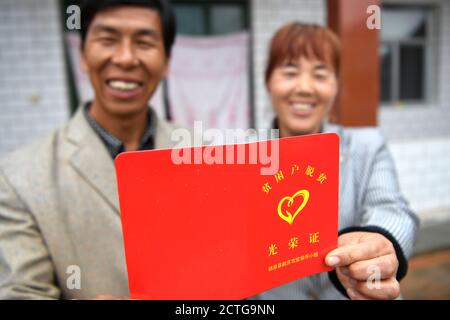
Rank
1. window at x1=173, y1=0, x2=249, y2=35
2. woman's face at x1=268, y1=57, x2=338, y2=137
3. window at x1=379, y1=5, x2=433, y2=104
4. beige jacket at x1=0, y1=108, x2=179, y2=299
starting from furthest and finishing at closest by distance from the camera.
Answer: window at x1=379, y1=5, x2=433, y2=104 < window at x1=173, y1=0, x2=249, y2=35 < woman's face at x1=268, y1=57, x2=338, y2=137 < beige jacket at x1=0, y1=108, x2=179, y2=299

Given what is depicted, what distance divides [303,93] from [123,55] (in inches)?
22.5

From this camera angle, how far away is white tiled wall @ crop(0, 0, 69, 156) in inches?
116

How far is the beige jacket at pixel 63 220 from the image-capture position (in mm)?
994

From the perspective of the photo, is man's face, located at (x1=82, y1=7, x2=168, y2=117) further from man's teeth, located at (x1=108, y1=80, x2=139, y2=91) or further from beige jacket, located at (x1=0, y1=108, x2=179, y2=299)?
beige jacket, located at (x1=0, y1=108, x2=179, y2=299)

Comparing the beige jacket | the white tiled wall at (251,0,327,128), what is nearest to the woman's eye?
the beige jacket

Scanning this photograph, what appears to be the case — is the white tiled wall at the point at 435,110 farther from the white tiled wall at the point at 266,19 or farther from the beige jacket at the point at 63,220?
the beige jacket at the point at 63,220

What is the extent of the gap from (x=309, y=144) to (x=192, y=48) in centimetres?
258

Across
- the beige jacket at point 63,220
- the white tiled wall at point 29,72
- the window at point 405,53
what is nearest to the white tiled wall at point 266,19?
the window at point 405,53

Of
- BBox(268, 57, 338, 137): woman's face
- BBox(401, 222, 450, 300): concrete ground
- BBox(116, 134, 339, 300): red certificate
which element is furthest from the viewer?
BBox(401, 222, 450, 300): concrete ground

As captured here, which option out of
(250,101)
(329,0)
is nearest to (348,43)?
(329,0)

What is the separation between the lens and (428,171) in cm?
429

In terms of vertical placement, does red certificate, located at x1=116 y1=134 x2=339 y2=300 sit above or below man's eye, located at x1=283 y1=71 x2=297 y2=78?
below

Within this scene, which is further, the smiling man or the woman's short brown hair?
the woman's short brown hair

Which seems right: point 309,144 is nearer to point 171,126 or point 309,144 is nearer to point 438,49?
point 171,126
